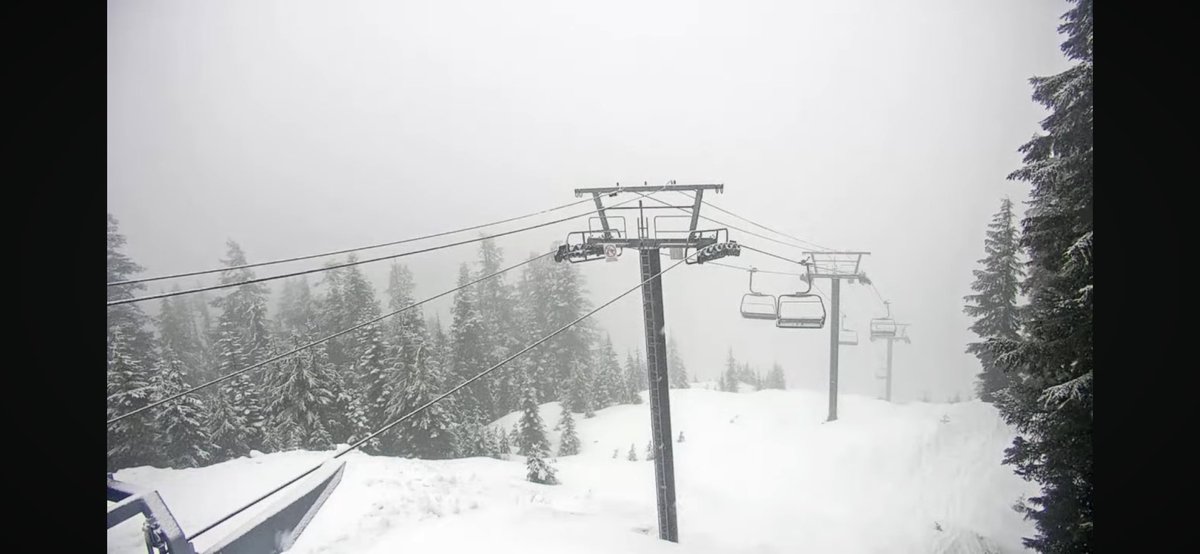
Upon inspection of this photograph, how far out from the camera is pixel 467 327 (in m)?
12.4

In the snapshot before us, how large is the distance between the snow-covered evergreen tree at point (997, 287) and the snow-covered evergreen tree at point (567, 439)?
9559 mm

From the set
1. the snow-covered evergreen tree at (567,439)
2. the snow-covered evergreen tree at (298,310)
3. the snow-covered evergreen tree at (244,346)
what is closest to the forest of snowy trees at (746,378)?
the snow-covered evergreen tree at (567,439)

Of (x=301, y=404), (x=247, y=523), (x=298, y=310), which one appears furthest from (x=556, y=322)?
(x=247, y=523)

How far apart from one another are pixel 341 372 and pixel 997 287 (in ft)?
52.2

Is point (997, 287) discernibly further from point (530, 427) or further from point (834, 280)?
point (530, 427)

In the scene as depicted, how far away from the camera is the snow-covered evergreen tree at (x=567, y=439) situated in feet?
38.2

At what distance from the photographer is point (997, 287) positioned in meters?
8.57

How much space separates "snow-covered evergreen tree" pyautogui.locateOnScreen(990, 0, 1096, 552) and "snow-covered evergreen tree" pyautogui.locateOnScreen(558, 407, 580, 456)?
9.47 meters

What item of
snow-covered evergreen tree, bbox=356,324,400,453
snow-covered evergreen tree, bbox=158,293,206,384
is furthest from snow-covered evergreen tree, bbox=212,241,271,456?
snow-covered evergreen tree, bbox=158,293,206,384

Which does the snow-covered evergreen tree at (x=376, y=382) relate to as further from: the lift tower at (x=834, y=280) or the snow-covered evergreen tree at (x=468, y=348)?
the lift tower at (x=834, y=280)

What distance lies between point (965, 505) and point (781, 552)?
3.29 meters
